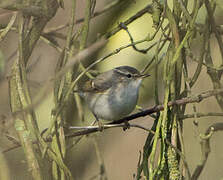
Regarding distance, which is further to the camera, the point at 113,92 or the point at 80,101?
the point at 113,92

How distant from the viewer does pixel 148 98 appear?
3.12 meters

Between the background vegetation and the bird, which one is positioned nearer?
the background vegetation

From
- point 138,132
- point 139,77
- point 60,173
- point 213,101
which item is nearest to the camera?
point 60,173

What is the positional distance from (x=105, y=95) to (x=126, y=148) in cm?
89

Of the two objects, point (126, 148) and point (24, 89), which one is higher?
point (24, 89)

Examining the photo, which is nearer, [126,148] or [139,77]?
[139,77]

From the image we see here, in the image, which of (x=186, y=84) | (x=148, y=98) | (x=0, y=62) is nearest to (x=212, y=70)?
(x=186, y=84)

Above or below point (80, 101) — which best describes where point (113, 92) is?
above

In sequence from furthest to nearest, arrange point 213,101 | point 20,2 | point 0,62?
point 213,101 < point 20,2 < point 0,62

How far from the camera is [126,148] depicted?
12.6 ft

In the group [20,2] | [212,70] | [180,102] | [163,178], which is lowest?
[163,178]

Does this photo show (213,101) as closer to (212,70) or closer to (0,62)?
(212,70)

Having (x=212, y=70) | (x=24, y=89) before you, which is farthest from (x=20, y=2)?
(x=212, y=70)

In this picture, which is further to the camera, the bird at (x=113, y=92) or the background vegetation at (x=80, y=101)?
the bird at (x=113, y=92)
